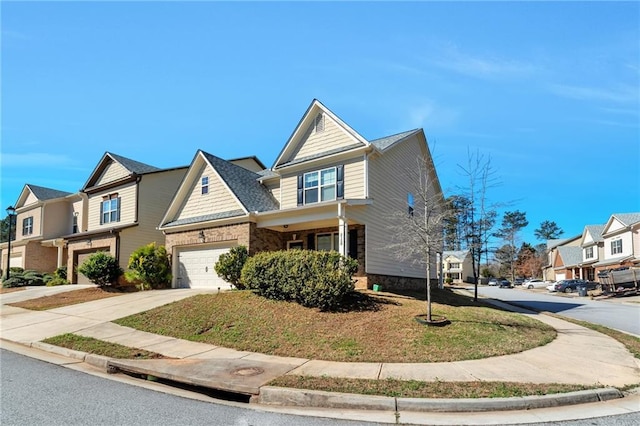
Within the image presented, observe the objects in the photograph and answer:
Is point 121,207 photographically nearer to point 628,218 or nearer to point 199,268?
point 199,268

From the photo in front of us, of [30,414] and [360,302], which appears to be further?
[360,302]

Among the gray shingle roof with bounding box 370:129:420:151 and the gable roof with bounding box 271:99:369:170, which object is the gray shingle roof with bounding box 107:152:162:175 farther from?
the gray shingle roof with bounding box 370:129:420:151

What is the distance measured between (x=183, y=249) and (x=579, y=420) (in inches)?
732

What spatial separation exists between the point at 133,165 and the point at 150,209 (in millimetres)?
3692

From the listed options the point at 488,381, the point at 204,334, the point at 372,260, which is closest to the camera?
the point at 488,381

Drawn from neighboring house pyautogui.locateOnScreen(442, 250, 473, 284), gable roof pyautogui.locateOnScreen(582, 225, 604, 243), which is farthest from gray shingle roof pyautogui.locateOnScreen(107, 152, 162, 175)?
neighboring house pyautogui.locateOnScreen(442, 250, 473, 284)

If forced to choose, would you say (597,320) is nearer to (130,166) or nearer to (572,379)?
(572,379)

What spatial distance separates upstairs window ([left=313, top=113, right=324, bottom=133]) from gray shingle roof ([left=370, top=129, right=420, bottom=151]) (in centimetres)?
247

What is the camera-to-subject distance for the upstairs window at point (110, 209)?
86.4 feet

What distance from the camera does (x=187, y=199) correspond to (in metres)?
21.7

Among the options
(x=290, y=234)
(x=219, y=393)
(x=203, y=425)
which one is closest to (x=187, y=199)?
(x=290, y=234)

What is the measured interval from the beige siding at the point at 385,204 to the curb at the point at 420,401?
10427mm

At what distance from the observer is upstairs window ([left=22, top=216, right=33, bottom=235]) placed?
1352 inches

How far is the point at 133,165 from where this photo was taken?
1067 inches
